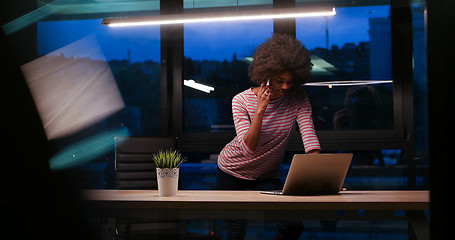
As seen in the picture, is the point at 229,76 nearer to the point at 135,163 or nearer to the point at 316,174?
the point at 135,163

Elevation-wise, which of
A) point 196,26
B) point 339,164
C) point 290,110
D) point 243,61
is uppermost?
point 196,26

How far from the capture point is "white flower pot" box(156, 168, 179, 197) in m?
2.04

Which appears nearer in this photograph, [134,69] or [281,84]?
[281,84]

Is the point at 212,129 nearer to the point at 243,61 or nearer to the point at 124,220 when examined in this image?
the point at 243,61

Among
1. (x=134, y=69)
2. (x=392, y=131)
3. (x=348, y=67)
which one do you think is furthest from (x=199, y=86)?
(x=392, y=131)

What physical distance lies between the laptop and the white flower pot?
17.5 inches

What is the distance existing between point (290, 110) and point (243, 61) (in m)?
1.63

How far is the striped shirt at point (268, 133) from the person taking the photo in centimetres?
263

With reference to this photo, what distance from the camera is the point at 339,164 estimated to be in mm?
1911

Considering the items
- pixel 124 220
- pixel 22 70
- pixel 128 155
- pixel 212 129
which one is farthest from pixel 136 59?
pixel 22 70

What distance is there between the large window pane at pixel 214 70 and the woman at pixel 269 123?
4.18 feet

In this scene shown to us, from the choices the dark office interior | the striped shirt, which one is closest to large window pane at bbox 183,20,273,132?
the dark office interior

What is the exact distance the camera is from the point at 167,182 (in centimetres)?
205

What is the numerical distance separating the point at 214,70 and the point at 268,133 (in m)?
1.79
